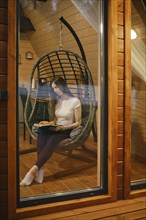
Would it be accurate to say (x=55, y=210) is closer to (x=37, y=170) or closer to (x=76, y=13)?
(x=37, y=170)

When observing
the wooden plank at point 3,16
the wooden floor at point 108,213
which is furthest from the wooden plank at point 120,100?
the wooden plank at point 3,16

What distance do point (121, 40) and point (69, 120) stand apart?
35.6 inches

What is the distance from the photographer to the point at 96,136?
8.30 feet

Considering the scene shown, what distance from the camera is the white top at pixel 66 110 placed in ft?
8.11

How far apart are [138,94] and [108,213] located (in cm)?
124

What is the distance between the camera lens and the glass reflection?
2.65 metres

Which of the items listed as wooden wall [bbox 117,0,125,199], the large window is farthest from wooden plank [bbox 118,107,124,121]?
the large window


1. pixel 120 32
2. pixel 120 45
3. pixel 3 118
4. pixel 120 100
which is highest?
pixel 120 32

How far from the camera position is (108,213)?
2205 mm

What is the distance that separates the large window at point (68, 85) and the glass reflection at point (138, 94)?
394mm

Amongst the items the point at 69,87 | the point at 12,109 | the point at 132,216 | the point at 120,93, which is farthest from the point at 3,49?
the point at 132,216

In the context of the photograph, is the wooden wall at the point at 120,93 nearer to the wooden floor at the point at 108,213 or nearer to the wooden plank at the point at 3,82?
the wooden floor at the point at 108,213

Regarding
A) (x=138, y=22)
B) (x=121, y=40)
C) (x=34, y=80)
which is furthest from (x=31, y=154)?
(x=138, y=22)

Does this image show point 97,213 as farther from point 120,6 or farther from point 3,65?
point 120,6
